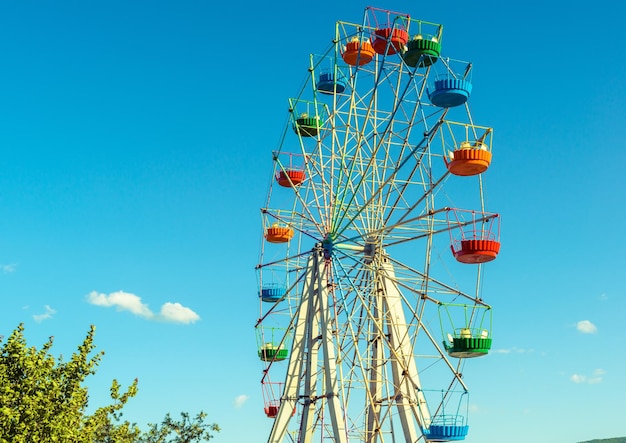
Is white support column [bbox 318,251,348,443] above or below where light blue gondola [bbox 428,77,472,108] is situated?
below

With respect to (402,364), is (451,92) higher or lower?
higher

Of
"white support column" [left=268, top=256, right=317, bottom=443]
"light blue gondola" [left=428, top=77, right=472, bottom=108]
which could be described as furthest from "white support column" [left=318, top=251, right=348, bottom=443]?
"light blue gondola" [left=428, top=77, right=472, bottom=108]

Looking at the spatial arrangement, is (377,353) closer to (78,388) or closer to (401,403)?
(401,403)

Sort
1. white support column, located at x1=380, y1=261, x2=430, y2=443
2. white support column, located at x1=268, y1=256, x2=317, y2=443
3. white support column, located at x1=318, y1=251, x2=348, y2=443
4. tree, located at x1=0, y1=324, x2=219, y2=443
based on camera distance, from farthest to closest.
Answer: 1. white support column, located at x1=268, y1=256, x2=317, y2=443
2. white support column, located at x1=380, y1=261, x2=430, y2=443
3. white support column, located at x1=318, y1=251, x2=348, y2=443
4. tree, located at x1=0, y1=324, x2=219, y2=443

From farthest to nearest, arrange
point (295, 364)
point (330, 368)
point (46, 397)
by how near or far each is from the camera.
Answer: point (295, 364), point (330, 368), point (46, 397)

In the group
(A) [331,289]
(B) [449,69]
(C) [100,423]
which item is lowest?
(C) [100,423]

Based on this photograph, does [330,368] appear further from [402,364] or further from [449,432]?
[449,432]

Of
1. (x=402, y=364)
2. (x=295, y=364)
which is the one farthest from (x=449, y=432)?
(x=295, y=364)

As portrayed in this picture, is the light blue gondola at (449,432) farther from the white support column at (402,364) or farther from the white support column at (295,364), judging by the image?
the white support column at (295,364)

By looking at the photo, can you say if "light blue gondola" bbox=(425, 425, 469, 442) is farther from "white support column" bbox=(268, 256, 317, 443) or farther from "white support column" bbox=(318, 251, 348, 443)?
"white support column" bbox=(268, 256, 317, 443)

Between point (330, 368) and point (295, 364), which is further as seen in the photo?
point (295, 364)

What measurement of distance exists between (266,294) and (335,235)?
5316mm

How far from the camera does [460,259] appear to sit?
2797 cm

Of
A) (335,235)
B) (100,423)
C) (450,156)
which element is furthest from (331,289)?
(100,423)
